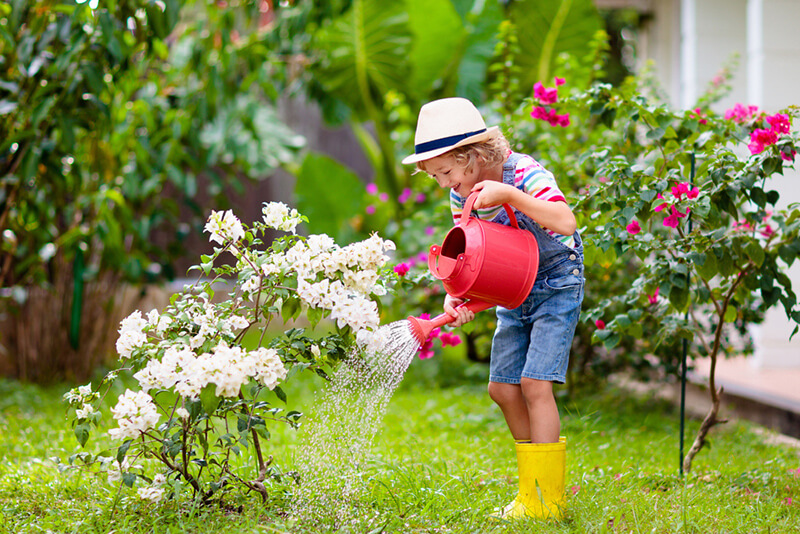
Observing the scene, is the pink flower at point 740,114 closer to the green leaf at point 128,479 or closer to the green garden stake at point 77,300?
the green leaf at point 128,479

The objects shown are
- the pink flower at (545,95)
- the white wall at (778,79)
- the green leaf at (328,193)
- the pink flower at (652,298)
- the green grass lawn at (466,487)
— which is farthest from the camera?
the green leaf at (328,193)

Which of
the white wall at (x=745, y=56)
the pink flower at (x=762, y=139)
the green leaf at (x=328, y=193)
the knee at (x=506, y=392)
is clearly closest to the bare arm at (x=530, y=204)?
the knee at (x=506, y=392)

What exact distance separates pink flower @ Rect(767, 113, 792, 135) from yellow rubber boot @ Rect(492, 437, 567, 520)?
3.66ft

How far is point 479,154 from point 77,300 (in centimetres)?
319

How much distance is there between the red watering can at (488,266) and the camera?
1881 millimetres

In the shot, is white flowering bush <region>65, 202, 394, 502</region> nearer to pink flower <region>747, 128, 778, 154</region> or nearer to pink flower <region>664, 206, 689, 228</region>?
pink flower <region>664, 206, 689, 228</region>

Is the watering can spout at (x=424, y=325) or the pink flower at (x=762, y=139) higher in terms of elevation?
the pink flower at (x=762, y=139)

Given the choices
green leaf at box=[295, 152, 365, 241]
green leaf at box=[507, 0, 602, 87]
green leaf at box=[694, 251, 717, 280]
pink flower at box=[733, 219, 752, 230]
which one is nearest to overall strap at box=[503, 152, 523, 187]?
green leaf at box=[694, 251, 717, 280]

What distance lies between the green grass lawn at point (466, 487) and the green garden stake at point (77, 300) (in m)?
1.00

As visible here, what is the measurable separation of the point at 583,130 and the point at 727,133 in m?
1.29

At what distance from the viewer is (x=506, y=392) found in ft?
7.00

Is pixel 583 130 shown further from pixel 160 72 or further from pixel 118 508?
pixel 118 508

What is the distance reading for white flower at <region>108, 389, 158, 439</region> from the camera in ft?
5.93

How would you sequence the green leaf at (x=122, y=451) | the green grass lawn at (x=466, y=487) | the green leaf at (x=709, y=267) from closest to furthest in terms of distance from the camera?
the green leaf at (x=122, y=451) < the green grass lawn at (x=466, y=487) < the green leaf at (x=709, y=267)
